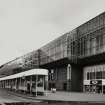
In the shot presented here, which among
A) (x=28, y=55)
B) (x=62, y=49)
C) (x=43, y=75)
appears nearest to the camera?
(x=43, y=75)

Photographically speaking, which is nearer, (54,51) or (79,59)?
(79,59)

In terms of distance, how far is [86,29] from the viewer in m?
71.1

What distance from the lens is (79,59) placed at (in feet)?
240

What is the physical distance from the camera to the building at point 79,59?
2586 inches

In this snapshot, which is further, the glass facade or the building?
the glass facade

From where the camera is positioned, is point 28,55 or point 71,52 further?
point 28,55

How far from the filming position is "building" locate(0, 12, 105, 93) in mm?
65688

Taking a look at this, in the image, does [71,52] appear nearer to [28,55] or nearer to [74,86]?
[74,86]

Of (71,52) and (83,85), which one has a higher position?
(71,52)

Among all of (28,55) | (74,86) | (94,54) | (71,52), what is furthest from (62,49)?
(28,55)

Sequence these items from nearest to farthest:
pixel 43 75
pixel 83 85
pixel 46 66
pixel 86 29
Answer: pixel 43 75 < pixel 86 29 < pixel 83 85 < pixel 46 66

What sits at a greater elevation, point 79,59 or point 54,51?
point 54,51

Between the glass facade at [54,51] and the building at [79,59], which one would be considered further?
the glass facade at [54,51]

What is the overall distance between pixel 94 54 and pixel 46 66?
111 ft
